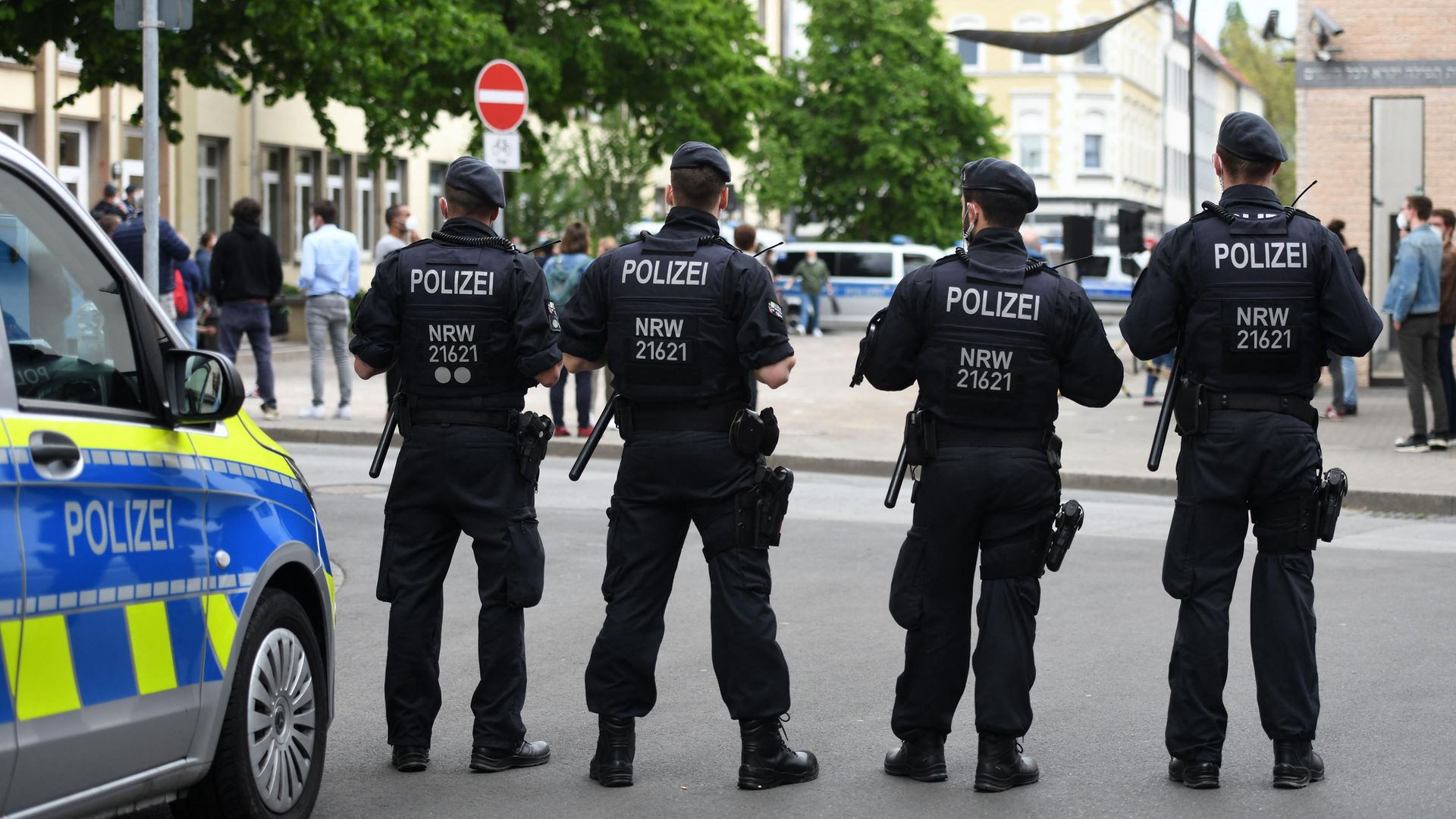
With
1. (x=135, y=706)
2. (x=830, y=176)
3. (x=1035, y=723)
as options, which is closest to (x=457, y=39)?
(x=1035, y=723)

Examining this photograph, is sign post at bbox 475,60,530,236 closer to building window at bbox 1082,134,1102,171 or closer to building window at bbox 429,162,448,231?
building window at bbox 429,162,448,231

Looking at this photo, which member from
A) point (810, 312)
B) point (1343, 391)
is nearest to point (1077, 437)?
point (1343, 391)

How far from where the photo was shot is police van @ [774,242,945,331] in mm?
42438

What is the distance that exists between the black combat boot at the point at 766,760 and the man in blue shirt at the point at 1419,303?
10.5 metres

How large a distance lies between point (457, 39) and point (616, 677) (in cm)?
2376

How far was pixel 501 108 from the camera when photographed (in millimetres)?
15852

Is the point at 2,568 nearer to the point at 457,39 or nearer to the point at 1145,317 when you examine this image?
the point at 1145,317

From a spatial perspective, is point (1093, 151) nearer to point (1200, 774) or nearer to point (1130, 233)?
point (1130, 233)

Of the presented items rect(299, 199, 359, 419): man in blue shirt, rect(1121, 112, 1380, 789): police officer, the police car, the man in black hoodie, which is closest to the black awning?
rect(299, 199, 359, 419): man in blue shirt

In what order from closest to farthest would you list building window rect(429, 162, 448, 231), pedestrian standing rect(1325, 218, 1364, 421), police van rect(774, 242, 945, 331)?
1. pedestrian standing rect(1325, 218, 1364, 421)
2. police van rect(774, 242, 945, 331)
3. building window rect(429, 162, 448, 231)

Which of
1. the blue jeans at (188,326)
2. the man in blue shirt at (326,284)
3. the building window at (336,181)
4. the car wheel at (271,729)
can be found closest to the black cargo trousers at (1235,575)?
the car wheel at (271,729)

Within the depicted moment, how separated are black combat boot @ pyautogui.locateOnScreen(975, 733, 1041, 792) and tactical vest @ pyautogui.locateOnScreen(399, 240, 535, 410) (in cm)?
172

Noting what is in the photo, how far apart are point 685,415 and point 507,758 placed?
3.79ft

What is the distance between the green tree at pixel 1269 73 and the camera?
103812 millimetres
